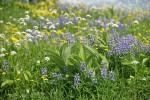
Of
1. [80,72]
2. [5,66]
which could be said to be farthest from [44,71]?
[5,66]

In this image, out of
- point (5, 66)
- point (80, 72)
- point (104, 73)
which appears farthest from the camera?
point (5, 66)

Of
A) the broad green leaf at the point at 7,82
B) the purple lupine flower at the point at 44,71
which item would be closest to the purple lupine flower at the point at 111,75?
the purple lupine flower at the point at 44,71

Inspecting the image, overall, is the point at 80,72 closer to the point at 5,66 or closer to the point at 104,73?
the point at 104,73

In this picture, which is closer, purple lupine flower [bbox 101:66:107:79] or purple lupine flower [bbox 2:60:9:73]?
purple lupine flower [bbox 101:66:107:79]

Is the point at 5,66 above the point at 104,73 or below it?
above

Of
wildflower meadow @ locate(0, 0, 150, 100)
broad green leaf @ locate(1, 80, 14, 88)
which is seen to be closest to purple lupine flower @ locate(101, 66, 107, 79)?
wildflower meadow @ locate(0, 0, 150, 100)

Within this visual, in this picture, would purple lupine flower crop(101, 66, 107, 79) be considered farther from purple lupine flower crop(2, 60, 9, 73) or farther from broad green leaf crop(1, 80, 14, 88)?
purple lupine flower crop(2, 60, 9, 73)

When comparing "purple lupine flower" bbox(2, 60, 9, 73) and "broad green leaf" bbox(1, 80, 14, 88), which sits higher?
"purple lupine flower" bbox(2, 60, 9, 73)

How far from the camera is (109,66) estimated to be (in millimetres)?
4668

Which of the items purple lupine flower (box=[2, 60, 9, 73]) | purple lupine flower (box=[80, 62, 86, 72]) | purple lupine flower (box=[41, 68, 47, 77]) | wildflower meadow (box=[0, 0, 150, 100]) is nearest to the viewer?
wildflower meadow (box=[0, 0, 150, 100])

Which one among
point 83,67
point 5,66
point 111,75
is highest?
point 5,66

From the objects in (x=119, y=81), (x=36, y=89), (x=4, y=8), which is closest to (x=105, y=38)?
(x=119, y=81)

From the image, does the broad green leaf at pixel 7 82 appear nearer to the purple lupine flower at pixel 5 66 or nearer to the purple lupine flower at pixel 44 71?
the purple lupine flower at pixel 5 66

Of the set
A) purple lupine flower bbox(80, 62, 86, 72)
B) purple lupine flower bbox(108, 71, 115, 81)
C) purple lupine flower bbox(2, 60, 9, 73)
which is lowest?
purple lupine flower bbox(108, 71, 115, 81)
